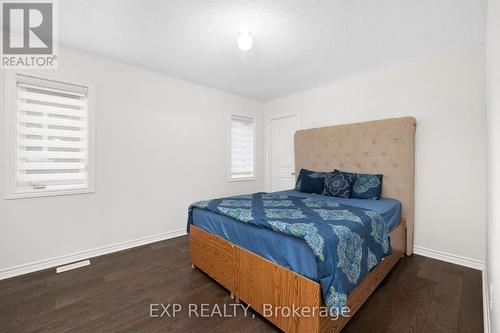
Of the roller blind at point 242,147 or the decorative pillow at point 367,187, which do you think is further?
the roller blind at point 242,147

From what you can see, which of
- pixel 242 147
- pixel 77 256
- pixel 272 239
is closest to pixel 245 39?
pixel 272 239

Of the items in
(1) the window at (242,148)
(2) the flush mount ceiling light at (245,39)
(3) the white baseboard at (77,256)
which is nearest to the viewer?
(2) the flush mount ceiling light at (245,39)

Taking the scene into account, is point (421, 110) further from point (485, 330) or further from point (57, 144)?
point (57, 144)

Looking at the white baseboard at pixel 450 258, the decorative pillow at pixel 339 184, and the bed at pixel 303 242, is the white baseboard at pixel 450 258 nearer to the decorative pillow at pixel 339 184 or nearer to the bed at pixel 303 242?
the bed at pixel 303 242

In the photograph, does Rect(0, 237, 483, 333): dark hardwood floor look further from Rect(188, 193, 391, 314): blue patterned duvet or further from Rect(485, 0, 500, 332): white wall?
Rect(485, 0, 500, 332): white wall

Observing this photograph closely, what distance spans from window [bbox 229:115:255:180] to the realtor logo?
2.62 m

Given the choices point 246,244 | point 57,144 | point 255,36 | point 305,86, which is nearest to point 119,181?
point 57,144

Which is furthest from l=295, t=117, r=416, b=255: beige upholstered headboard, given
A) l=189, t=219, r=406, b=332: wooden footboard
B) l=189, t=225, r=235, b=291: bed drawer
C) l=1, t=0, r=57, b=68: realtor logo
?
l=1, t=0, r=57, b=68: realtor logo

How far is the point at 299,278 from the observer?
1.37 m

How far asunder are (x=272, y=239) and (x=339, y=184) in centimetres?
174

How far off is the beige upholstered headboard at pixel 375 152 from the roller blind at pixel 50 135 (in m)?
3.20

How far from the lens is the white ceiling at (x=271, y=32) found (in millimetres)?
1844

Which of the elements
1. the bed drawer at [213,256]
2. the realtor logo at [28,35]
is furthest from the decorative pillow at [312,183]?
the realtor logo at [28,35]

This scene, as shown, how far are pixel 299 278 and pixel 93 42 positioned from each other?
9.98 feet
